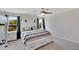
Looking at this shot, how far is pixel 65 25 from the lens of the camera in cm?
287

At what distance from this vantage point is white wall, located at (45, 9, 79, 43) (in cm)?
253

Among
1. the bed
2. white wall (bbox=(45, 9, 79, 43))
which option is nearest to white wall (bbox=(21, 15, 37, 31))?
the bed

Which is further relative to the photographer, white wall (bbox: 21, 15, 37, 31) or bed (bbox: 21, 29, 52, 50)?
bed (bbox: 21, 29, 52, 50)

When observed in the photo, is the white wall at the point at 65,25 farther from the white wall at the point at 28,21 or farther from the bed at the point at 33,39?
the white wall at the point at 28,21

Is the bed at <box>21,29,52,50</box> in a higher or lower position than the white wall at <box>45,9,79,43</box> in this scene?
lower

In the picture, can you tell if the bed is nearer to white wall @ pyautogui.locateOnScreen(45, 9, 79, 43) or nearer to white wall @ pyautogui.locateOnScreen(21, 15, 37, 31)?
white wall @ pyautogui.locateOnScreen(21, 15, 37, 31)

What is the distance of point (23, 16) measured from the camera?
1949 mm

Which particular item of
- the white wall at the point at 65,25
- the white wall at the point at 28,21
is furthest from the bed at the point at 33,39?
the white wall at the point at 65,25

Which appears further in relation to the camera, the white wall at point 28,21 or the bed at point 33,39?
the bed at point 33,39

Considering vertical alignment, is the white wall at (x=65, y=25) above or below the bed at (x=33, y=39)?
above

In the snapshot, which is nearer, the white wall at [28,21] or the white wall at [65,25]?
the white wall at [28,21]

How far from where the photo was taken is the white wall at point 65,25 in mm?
2532
